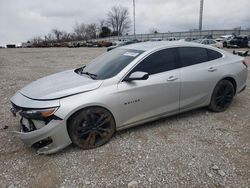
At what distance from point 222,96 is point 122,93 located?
7.37 ft

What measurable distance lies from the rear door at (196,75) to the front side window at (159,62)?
17 centimetres

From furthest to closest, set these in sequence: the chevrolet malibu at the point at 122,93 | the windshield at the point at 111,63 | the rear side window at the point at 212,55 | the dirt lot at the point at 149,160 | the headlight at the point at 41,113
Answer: the rear side window at the point at 212,55, the windshield at the point at 111,63, the chevrolet malibu at the point at 122,93, the headlight at the point at 41,113, the dirt lot at the point at 149,160

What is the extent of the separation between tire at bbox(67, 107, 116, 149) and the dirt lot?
0.13 metres

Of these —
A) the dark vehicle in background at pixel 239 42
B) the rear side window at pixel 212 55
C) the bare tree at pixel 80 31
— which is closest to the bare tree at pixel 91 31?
the bare tree at pixel 80 31

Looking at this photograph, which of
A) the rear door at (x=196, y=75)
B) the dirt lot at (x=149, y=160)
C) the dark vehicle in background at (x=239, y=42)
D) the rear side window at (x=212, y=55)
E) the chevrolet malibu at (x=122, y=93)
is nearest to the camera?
the dirt lot at (x=149, y=160)

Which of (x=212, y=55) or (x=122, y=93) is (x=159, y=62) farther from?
(x=212, y=55)

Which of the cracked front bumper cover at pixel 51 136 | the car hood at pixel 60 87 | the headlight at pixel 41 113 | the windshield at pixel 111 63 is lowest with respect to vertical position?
the cracked front bumper cover at pixel 51 136

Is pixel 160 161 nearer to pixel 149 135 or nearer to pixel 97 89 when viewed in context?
pixel 149 135

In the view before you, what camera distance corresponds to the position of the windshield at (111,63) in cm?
350

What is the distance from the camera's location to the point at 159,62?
12.3 feet

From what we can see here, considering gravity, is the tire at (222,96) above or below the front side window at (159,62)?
below

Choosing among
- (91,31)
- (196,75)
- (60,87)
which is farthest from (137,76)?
(91,31)

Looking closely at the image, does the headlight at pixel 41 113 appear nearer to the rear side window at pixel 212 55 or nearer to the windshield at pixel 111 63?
the windshield at pixel 111 63

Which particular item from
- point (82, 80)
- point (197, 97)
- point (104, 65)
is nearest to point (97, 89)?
point (82, 80)
